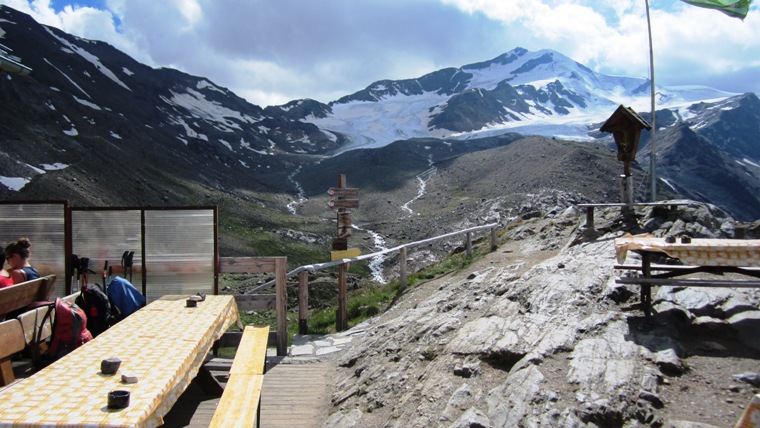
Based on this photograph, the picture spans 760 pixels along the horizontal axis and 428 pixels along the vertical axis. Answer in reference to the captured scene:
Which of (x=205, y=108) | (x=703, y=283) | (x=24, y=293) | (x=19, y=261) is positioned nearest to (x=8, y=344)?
(x=24, y=293)

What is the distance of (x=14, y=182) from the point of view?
31.2 m

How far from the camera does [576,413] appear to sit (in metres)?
4.94

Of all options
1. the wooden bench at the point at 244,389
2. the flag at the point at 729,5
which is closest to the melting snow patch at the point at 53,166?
the wooden bench at the point at 244,389

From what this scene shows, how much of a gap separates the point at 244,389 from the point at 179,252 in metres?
3.95

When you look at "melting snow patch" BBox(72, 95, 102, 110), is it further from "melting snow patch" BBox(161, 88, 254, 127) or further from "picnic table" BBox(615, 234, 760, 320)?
"picnic table" BBox(615, 234, 760, 320)

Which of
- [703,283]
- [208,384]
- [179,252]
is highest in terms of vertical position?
[179,252]

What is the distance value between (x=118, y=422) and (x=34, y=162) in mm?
38465

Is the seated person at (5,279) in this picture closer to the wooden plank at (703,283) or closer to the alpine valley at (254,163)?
the wooden plank at (703,283)

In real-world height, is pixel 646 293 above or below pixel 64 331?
above

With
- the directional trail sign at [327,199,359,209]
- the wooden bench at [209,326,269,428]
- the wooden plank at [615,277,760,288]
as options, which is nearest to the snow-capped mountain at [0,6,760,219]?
the directional trail sign at [327,199,359,209]

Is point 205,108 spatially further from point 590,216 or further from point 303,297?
point 303,297

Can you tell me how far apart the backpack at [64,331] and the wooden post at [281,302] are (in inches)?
126

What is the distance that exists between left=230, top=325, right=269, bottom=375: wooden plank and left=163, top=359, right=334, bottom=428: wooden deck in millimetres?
854

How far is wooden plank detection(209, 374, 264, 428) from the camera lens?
4.31 metres
